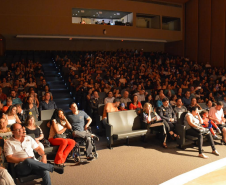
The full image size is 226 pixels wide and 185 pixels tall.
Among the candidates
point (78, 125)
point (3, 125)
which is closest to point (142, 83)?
point (78, 125)

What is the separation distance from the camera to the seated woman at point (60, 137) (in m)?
3.79

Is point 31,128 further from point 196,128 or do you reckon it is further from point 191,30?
point 191,30

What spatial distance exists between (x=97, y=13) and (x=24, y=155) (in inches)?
443

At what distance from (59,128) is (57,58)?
24.7 feet

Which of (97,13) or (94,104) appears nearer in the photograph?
(94,104)

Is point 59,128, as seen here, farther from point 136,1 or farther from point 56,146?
point 136,1

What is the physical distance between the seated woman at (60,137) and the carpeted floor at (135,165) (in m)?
0.22

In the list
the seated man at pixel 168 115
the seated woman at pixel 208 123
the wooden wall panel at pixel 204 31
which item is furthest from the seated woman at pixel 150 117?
the wooden wall panel at pixel 204 31

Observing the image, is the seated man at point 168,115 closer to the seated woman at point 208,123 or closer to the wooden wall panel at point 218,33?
the seated woman at point 208,123

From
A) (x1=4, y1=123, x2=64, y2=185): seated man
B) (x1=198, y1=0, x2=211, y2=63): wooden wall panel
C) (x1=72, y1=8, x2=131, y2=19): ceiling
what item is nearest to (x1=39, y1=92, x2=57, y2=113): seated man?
(x1=4, y1=123, x2=64, y2=185): seated man

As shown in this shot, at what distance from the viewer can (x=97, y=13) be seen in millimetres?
13102

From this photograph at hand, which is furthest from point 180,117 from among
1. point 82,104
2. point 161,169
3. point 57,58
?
point 57,58

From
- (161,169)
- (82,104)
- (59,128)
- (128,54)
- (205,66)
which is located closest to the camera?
(161,169)

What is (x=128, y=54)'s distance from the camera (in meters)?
14.0
